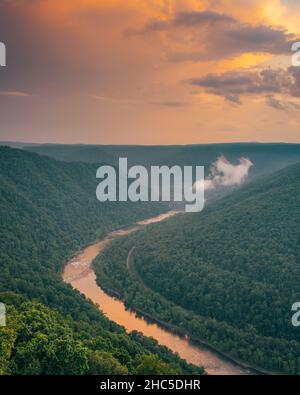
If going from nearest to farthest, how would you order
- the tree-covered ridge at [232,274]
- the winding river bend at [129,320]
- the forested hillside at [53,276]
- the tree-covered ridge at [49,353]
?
the tree-covered ridge at [49,353]
the forested hillside at [53,276]
the winding river bend at [129,320]
the tree-covered ridge at [232,274]

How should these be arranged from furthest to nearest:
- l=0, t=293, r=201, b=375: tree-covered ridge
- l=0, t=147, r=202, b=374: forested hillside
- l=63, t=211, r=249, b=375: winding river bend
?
l=63, t=211, r=249, b=375: winding river bend, l=0, t=147, r=202, b=374: forested hillside, l=0, t=293, r=201, b=375: tree-covered ridge

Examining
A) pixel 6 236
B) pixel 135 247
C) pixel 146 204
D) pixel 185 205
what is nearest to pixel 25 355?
pixel 6 236

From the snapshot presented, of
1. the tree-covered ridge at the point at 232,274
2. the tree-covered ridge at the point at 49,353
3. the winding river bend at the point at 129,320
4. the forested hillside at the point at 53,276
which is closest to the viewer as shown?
the tree-covered ridge at the point at 49,353

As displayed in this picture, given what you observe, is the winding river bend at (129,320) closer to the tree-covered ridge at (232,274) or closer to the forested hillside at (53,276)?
the tree-covered ridge at (232,274)

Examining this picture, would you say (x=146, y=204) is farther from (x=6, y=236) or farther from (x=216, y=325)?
(x=216, y=325)

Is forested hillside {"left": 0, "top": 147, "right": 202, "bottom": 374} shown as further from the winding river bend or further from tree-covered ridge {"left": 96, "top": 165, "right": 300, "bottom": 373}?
tree-covered ridge {"left": 96, "top": 165, "right": 300, "bottom": 373}

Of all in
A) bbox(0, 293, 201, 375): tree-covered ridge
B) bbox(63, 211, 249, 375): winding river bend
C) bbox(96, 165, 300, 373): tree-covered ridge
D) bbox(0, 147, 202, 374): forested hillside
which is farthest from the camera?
bbox(96, 165, 300, 373): tree-covered ridge

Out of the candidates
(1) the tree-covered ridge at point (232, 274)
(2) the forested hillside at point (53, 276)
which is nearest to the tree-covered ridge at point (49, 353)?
(2) the forested hillside at point (53, 276)

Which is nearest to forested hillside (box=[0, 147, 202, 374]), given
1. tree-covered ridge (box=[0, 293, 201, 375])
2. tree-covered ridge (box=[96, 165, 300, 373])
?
tree-covered ridge (box=[0, 293, 201, 375])
